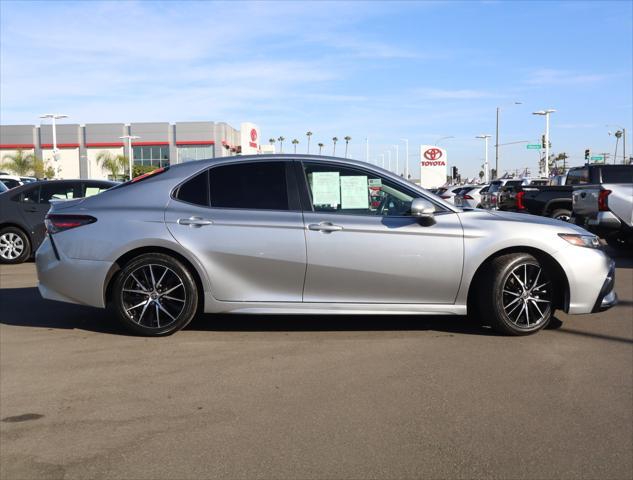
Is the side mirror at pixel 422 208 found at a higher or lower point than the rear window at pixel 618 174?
lower

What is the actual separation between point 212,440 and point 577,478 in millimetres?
2015

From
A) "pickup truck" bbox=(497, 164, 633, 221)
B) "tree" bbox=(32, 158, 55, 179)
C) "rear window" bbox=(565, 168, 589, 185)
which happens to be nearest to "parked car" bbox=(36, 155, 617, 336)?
"pickup truck" bbox=(497, 164, 633, 221)

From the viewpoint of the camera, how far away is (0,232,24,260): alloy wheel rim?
11.7 m

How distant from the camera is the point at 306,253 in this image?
5820 mm

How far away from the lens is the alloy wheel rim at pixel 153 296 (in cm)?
590

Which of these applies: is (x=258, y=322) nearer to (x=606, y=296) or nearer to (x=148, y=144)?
(x=606, y=296)

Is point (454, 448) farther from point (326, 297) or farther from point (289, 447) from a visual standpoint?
point (326, 297)

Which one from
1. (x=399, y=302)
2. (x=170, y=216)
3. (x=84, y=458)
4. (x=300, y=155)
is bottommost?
(x=84, y=458)

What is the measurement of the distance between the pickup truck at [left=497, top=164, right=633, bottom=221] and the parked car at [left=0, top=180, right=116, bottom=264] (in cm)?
1155

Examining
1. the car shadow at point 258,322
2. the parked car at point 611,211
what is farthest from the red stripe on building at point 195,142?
the car shadow at point 258,322

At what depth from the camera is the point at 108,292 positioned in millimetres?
6098

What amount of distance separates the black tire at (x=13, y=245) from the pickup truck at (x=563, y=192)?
11887 mm

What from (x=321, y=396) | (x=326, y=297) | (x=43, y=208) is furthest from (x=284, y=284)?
(x=43, y=208)

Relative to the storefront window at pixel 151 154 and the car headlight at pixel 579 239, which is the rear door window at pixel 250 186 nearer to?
the car headlight at pixel 579 239
